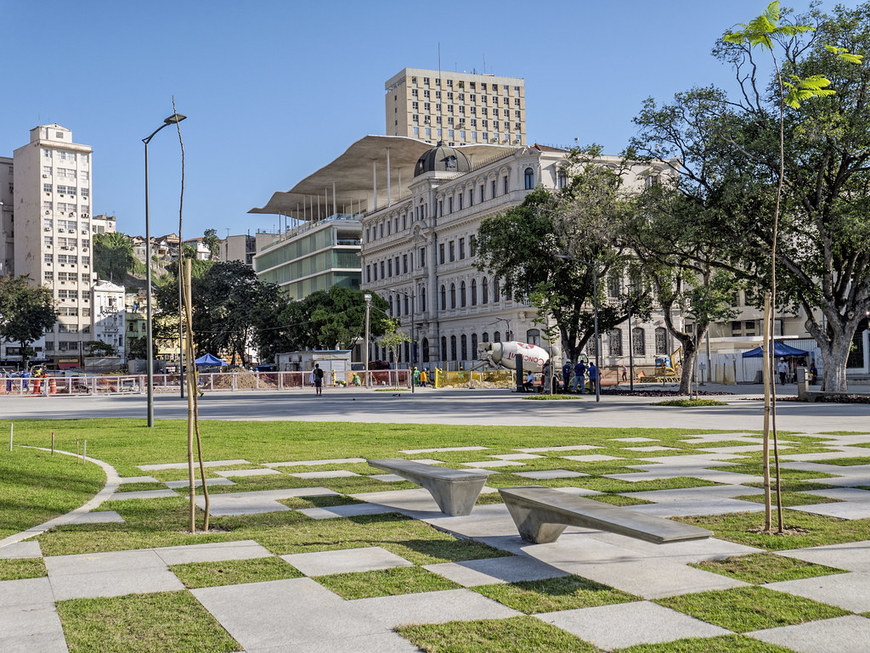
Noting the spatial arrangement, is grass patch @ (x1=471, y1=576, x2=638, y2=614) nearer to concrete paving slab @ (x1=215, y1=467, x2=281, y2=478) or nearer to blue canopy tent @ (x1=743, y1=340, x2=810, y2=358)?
concrete paving slab @ (x1=215, y1=467, x2=281, y2=478)

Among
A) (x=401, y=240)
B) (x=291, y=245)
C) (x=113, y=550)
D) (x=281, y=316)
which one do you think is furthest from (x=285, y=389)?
(x=291, y=245)

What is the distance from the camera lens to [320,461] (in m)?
13.9

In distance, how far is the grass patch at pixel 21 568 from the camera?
252 inches

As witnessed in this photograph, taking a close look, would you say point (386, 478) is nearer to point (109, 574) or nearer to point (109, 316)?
point (109, 574)

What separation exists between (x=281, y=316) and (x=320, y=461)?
74810 mm

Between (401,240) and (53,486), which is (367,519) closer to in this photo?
(53,486)

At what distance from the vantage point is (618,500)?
371 inches

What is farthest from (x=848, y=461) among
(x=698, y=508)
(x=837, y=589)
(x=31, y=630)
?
(x=31, y=630)

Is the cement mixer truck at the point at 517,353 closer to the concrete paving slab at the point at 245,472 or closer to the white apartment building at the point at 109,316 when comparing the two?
the concrete paving slab at the point at 245,472

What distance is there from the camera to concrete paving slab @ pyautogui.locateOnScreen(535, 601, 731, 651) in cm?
485

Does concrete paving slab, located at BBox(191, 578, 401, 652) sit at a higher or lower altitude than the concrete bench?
lower

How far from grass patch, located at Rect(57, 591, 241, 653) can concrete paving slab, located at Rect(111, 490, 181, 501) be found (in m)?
4.66

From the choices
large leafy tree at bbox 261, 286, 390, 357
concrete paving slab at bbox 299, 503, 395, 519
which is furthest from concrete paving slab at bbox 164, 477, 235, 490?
large leafy tree at bbox 261, 286, 390, 357

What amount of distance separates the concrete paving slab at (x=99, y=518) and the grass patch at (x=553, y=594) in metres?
4.42
